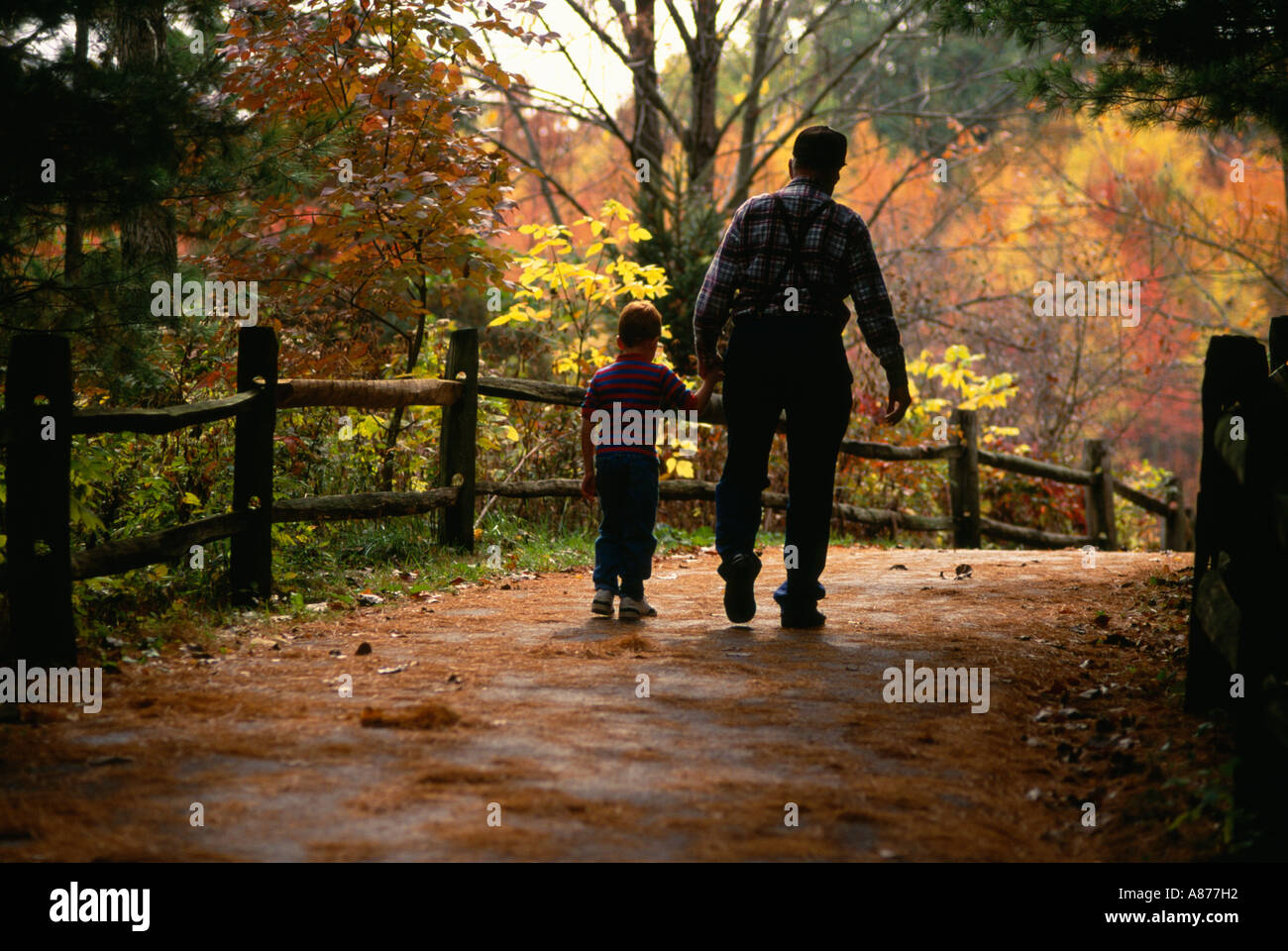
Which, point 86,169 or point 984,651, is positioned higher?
point 86,169

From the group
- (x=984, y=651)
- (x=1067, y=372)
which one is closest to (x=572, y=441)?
(x=984, y=651)

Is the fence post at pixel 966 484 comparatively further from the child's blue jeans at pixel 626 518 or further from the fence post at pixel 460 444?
the child's blue jeans at pixel 626 518

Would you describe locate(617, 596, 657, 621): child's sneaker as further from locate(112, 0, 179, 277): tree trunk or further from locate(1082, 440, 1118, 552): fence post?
locate(1082, 440, 1118, 552): fence post

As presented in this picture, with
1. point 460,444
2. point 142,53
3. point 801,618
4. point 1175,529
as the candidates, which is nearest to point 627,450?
point 801,618

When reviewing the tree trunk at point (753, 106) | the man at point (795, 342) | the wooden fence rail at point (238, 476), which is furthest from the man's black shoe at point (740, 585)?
the tree trunk at point (753, 106)

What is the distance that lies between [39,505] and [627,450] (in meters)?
2.78

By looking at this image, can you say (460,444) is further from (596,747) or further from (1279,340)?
(1279,340)

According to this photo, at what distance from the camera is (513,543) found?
9.26m

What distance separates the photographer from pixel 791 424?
584 cm

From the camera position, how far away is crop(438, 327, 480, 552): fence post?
27.9 feet

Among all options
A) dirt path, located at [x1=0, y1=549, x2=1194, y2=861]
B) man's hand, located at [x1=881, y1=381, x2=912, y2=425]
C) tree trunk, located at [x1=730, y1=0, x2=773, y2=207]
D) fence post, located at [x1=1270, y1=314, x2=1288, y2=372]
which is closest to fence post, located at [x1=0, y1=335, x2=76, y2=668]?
dirt path, located at [x1=0, y1=549, x2=1194, y2=861]

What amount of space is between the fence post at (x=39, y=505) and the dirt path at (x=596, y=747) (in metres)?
0.42

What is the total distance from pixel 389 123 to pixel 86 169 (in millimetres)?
3842

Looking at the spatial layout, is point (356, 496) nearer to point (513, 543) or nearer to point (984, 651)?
point (513, 543)
